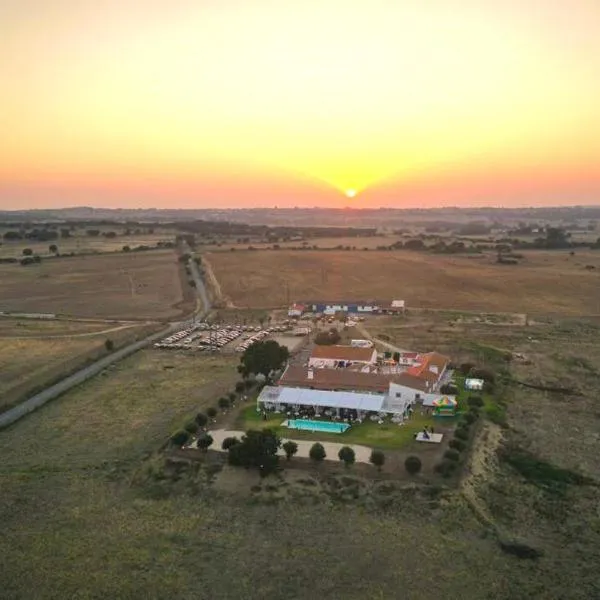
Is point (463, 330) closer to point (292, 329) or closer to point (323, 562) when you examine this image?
point (292, 329)

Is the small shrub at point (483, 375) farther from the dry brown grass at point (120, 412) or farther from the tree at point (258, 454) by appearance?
the tree at point (258, 454)

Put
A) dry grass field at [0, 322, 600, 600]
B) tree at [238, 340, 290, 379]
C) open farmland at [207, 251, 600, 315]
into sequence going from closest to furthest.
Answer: dry grass field at [0, 322, 600, 600]
tree at [238, 340, 290, 379]
open farmland at [207, 251, 600, 315]

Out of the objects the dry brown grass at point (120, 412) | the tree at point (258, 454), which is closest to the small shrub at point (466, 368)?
the dry brown grass at point (120, 412)

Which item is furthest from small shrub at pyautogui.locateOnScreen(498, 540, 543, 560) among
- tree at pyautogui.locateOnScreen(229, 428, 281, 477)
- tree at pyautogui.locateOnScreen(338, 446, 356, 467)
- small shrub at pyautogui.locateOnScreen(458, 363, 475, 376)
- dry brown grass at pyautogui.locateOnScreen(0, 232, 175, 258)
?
dry brown grass at pyautogui.locateOnScreen(0, 232, 175, 258)

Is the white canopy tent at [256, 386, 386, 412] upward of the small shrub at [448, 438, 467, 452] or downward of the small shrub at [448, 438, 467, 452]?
upward

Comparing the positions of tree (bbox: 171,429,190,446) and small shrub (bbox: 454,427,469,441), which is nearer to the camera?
tree (bbox: 171,429,190,446)

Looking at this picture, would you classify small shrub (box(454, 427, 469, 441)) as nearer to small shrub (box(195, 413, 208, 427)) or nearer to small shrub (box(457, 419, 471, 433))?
small shrub (box(457, 419, 471, 433))

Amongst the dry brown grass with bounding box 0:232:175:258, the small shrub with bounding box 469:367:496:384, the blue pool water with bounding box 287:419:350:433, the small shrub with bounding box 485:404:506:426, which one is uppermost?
the dry brown grass with bounding box 0:232:175:258
